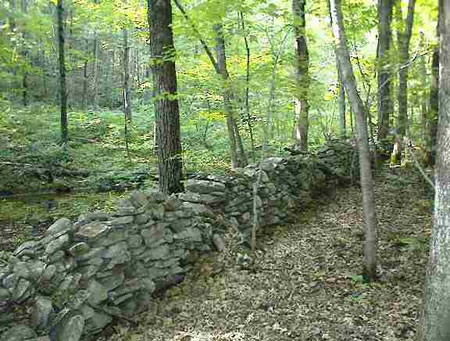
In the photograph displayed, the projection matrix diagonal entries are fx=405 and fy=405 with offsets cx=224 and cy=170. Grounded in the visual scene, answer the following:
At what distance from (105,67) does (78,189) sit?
799 inches

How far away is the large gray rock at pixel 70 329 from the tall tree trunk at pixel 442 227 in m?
2.81

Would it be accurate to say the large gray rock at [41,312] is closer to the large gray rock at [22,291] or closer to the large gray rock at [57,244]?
the large gray rock at [22,291]

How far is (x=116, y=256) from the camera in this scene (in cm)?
413

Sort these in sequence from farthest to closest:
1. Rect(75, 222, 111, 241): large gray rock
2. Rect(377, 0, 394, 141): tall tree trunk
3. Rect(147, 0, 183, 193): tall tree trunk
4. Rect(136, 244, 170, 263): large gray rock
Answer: Rect(377, 0, 394, 141): tall tree trunk
Rect(147, 0, 183, 193): tall tree trunk
Rect(136, 244, 170, 263): large gray rock
Rect(75, 222, 111, 241): large gray rock

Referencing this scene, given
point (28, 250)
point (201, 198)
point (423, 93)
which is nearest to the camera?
point (28, 250)

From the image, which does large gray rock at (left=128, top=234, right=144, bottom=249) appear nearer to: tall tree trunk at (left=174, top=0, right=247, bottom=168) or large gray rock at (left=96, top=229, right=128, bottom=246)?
large gray rock at (left=96, top=229, right=128, bottom=246)

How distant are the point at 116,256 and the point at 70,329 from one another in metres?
0.84

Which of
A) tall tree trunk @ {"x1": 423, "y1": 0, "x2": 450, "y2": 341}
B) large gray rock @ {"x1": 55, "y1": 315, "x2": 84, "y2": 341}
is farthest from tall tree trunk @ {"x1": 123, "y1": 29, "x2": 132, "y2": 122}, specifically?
tall tree trunk @ {"x1": 423, "y1": 0, "x2": 450, "y2": 341}

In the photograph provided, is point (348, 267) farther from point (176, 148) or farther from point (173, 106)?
point (173, 106)

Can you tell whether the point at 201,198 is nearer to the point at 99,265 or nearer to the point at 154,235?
the point at 154,235

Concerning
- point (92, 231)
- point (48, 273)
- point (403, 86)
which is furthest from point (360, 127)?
point (403, 86)

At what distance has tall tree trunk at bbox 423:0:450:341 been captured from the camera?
2709 millimetres

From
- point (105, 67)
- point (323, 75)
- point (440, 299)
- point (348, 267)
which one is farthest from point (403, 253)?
point (105, 67)

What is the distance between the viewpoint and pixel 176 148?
242 inches
